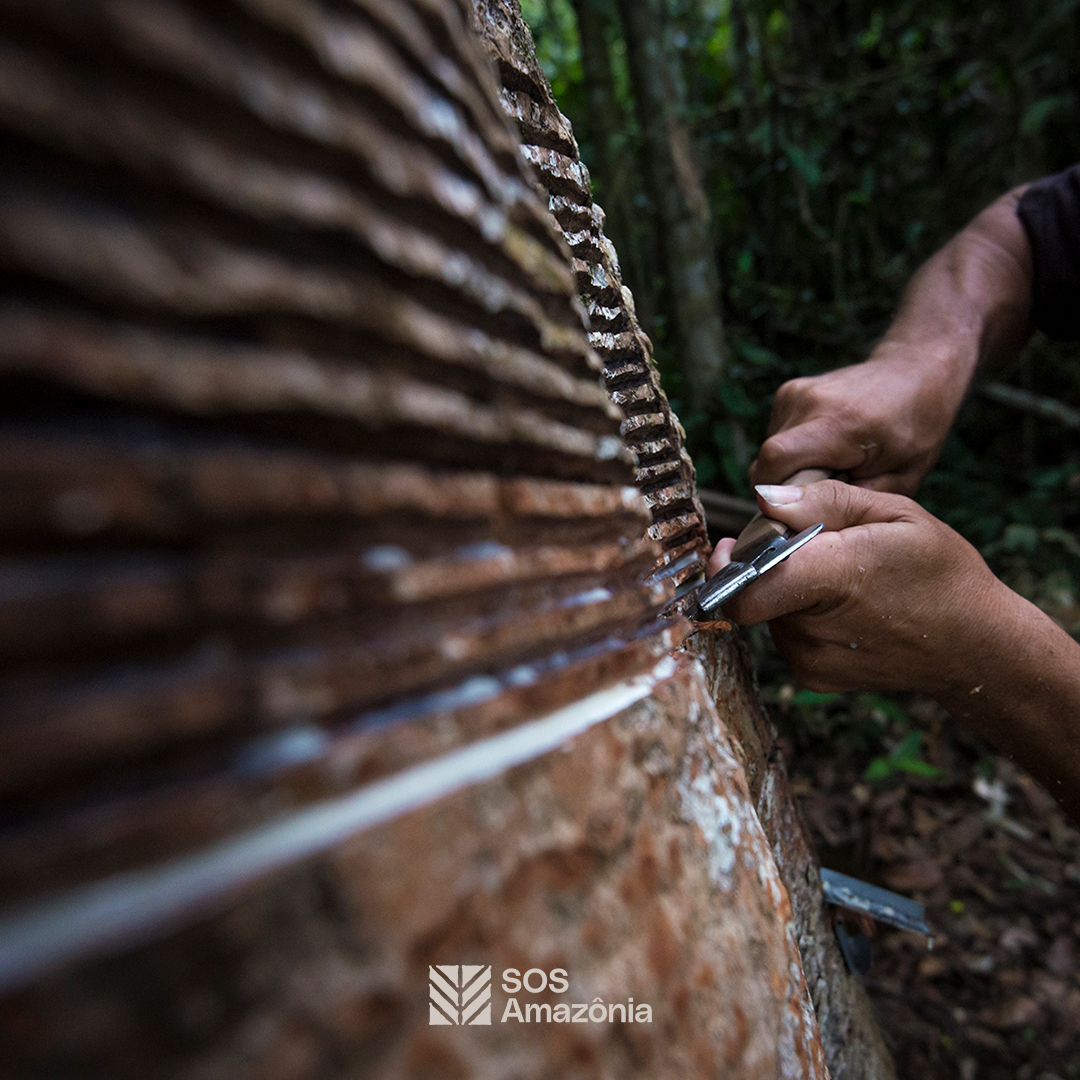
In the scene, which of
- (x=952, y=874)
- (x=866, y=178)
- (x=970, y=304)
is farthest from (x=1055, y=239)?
(x=952, y=874)

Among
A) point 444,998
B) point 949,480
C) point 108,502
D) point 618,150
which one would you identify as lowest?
point 949,480

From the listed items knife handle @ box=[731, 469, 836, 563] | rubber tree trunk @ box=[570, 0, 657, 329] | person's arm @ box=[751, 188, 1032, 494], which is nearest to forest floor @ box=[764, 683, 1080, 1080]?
person's arm @ box=[751, 188, 1032, 494]

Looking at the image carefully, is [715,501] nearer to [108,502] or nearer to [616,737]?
[616,737]

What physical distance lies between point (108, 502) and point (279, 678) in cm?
9

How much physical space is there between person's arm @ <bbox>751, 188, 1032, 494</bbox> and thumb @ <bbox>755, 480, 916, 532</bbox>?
192mm

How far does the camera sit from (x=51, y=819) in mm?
257

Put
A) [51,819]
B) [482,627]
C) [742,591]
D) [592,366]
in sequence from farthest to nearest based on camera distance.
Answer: [742,591]
[592,366]
[482,627]
[51,819]

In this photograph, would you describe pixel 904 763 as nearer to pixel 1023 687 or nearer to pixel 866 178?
pixel 1023 687

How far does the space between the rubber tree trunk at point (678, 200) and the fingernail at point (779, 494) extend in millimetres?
1683

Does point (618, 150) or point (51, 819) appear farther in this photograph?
point (618, 150)

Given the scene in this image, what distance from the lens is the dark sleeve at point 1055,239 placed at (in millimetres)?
1765

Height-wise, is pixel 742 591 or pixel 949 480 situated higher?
pixel 742 591

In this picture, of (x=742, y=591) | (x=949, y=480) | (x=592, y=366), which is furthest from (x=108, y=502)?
(x=949, y=480)

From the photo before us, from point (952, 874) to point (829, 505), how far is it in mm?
1596
